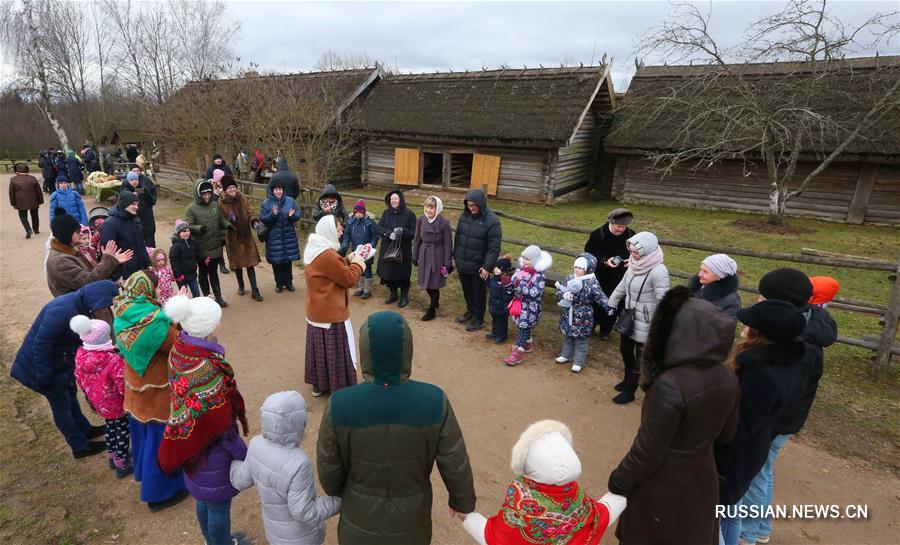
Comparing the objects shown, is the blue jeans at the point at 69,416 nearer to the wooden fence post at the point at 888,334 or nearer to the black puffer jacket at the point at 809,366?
the black puffer jacket at the point at 809,366

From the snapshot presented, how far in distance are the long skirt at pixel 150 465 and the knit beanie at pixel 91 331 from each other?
21.3 inches

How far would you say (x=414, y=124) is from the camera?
16.5 metres

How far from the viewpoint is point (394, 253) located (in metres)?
6.48

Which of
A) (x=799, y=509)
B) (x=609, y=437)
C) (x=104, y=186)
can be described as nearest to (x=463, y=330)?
(x=609, y=437)

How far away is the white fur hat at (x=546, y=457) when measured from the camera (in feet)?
5.89

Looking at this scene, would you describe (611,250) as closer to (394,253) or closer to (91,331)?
(394,253)

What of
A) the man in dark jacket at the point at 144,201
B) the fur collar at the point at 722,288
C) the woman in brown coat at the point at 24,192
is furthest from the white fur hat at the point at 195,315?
the woman in brown coat at the point at 24,192

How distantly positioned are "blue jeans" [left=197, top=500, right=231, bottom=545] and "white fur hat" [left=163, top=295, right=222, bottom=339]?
969 millimetres

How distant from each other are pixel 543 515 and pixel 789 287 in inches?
77.6

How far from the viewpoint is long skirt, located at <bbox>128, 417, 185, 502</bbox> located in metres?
3.03

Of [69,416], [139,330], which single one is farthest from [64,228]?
[139,330]

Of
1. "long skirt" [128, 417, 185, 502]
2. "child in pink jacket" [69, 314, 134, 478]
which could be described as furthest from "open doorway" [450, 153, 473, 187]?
"long skirt" [128, 417, 185, 502]

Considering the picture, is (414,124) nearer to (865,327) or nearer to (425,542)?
(865,327)

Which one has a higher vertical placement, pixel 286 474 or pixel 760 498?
pixel 286 474
